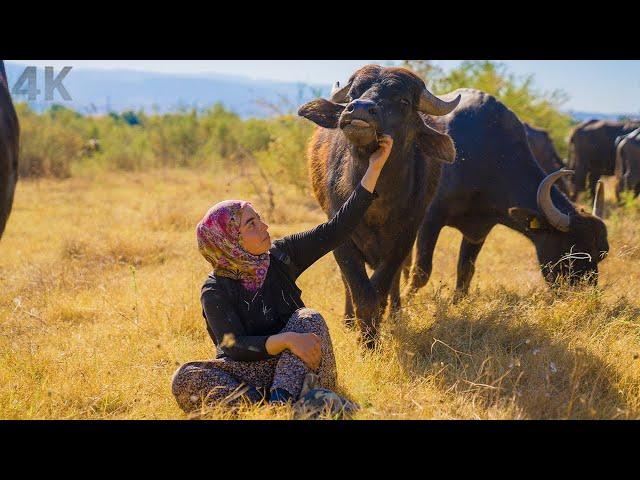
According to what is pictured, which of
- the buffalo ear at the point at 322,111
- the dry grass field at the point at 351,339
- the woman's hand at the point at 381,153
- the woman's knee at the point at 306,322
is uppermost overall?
the buffalo ear at the point at 322,111

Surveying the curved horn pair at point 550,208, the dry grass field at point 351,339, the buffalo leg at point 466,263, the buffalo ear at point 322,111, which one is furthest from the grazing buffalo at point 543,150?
the buffalo ear at point 322,111

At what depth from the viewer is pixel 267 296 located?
157 inches

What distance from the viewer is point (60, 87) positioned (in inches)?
241

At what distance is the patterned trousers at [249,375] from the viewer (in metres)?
3.77

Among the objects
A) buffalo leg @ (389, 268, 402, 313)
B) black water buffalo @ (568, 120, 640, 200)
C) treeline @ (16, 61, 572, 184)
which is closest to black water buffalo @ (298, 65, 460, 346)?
buffalo leg @ (389, 268, 402, 313)

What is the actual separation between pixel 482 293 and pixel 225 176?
11909 millimetres

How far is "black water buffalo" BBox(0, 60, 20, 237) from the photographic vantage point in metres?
4.02

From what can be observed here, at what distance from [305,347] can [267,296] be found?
423 millimetres

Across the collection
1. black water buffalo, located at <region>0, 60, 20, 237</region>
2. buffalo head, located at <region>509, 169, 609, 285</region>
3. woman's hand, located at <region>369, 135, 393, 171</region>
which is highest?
woman's hand, located at <region>369, 135, 393, 171</region>

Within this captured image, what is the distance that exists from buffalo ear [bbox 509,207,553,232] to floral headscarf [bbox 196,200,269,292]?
363 cm

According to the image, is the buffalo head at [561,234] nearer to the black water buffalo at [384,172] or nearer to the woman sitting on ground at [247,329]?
the black water buffalo at [384,172]

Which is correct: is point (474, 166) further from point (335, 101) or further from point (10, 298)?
point (10, 298)

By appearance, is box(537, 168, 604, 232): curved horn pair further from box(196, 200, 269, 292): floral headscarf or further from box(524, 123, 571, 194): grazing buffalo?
box(524, 123, 571, 194): grazing buffalo
